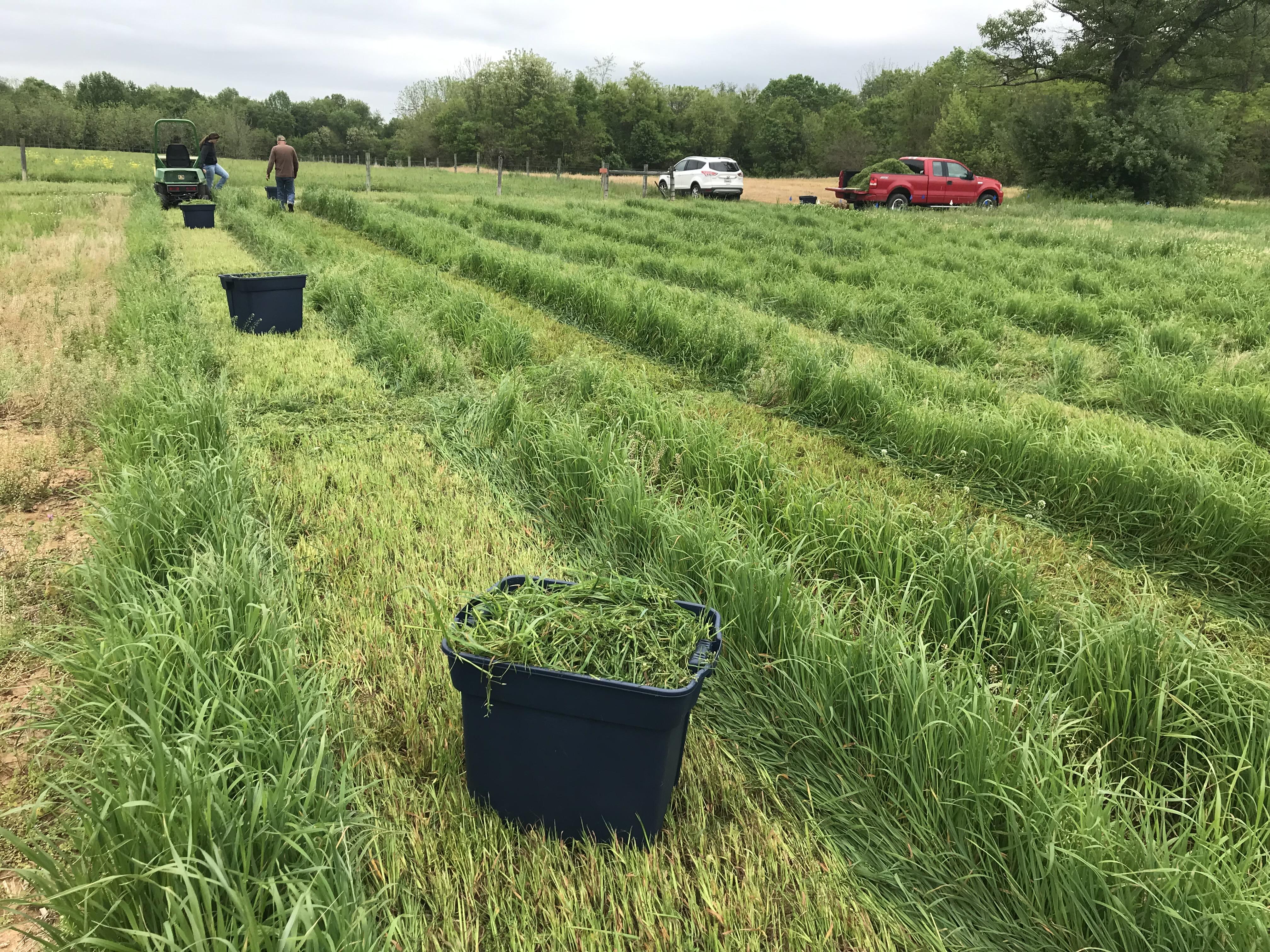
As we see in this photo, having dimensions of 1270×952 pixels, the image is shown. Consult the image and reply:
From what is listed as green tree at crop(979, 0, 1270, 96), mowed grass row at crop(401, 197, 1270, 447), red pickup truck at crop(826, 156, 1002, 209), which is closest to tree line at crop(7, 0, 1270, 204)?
green tree at crop(979, 0, 1270, 96)

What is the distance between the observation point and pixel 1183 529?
3.81 metres

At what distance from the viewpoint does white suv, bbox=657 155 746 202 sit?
2512cm

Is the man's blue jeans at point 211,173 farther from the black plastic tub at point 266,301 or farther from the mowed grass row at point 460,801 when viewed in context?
the mowed grass row at point 460,801

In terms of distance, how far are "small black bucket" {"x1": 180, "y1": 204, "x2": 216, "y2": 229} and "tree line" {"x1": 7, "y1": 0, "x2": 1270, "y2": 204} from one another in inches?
1077

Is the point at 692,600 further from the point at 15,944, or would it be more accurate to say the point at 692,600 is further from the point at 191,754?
the point at 15,944

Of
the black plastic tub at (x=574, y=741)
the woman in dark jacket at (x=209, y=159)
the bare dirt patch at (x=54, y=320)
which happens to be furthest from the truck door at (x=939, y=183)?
the black plastic tub at (x=574, y=741)

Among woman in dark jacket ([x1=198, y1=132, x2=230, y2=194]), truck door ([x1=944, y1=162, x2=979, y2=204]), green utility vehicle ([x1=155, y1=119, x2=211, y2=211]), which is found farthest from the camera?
truck door ([x1=944, y1=162, x2=979, y2=204])

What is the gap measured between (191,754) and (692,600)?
1.74 m

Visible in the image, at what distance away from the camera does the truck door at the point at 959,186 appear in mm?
21953

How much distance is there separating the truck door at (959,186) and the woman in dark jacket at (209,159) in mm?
19487

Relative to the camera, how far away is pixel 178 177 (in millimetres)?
16875

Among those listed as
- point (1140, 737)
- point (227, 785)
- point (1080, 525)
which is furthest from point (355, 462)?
point (1080, 525)

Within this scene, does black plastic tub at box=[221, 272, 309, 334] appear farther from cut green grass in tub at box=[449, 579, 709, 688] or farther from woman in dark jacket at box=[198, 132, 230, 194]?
woman in dark jacket at box=[198, 132, 230, 194]

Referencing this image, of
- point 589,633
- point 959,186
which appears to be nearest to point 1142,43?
point 959,186
